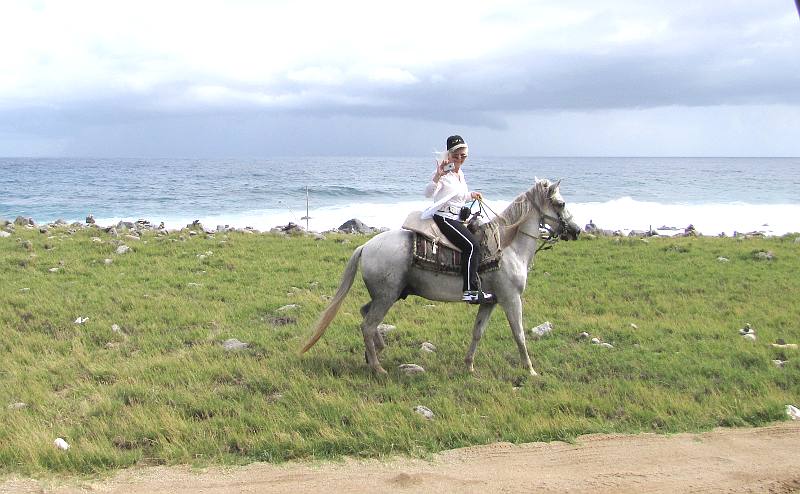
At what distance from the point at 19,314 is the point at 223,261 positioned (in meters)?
5.14

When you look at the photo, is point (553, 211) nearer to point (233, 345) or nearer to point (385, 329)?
point (385, 329)

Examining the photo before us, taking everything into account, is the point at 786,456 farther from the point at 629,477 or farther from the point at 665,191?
the point at 665,191

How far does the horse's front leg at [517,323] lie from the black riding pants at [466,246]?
0.49m

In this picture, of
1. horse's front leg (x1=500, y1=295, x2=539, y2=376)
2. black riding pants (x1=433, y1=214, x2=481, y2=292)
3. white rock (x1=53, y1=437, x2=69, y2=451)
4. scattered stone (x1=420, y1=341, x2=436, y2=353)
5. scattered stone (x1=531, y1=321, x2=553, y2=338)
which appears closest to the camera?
white rock (x1=53, y1=437, x2=69, y2=451)

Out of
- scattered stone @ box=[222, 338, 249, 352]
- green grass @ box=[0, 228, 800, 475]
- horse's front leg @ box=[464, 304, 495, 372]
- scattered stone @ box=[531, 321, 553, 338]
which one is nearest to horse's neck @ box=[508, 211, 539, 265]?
horse's front leg @ box=[464, 304, 495, 372]

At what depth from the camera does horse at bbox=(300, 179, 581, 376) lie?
7.64 meters

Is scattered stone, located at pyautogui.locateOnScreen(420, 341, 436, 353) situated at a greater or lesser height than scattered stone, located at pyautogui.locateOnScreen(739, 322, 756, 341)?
lesser

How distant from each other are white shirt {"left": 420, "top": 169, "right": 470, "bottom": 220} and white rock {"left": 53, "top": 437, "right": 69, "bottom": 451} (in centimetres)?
463

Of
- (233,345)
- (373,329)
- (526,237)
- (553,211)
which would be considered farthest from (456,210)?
(233,345)

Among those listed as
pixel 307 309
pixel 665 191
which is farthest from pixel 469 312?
pixel 665 191

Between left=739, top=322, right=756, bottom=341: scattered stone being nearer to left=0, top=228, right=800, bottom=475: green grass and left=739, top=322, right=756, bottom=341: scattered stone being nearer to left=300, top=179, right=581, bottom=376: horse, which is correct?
left=0, top=228, right=800, bottom=475: green grass

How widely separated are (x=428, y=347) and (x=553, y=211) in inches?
103

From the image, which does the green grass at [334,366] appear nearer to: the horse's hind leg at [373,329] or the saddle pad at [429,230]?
the horse's hind leg at [373,329]

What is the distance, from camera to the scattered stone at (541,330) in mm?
9297
